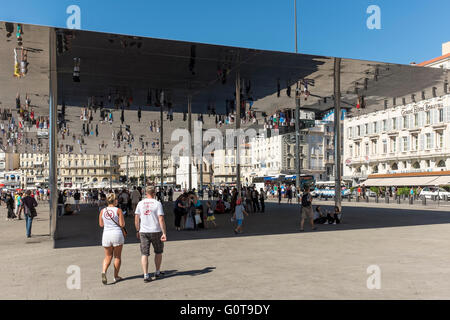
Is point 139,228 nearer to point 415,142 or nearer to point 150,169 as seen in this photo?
point 415,142

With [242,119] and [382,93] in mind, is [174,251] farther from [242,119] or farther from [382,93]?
[242,119]

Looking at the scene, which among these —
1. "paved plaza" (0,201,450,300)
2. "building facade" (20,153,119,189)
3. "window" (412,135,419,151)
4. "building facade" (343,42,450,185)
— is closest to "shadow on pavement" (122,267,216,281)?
"paved plaza" (0,201,450,300)

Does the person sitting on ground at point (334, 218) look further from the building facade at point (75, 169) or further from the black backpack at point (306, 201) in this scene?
the building facade at point (75, 169)

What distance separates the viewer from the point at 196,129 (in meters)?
37.8

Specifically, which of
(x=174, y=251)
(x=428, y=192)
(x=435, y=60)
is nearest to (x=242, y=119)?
(x=174, y=251)

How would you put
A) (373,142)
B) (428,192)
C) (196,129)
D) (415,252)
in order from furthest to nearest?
(373,142), (428,192), (196,129), (415,252)

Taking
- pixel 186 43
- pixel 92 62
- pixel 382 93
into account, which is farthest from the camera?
pixel 382 93

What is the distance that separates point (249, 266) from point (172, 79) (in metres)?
13.0

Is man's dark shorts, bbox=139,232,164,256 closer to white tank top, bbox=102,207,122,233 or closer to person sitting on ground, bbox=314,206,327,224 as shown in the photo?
white tank top, bbox=102,207,122,233

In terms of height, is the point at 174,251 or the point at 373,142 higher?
the point at 373,142

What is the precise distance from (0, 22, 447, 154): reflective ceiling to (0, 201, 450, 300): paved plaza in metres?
5.92

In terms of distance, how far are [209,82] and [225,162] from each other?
107289 mm

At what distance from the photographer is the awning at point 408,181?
180 feet

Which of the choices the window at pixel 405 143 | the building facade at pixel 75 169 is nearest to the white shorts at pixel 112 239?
the window at pixel 405 143
